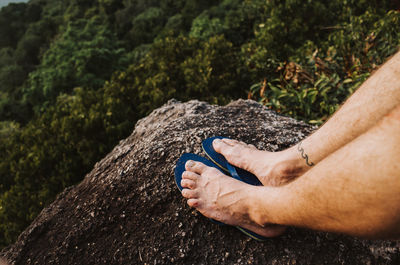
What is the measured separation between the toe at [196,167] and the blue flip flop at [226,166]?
0.43ft

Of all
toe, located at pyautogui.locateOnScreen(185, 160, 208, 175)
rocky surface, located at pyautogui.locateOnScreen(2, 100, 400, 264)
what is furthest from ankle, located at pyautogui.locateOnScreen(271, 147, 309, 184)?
toe, located at pyautogui.locateOnScreen(185, 160, 208, 175)

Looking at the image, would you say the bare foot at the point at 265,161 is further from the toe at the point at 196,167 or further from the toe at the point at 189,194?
the toe at the point at 189,194

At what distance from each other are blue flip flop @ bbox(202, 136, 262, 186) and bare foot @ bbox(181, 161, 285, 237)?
0.14 m

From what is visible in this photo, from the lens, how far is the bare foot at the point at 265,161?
1.49 m

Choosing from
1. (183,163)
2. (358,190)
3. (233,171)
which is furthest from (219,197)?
(358,190)

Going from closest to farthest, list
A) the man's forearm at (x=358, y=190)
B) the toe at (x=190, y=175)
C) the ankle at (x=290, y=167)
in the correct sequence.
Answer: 1. the man's forearm at (x=358, y=190)
2. the ankle at (x=290, y=167)
3. the toe at (x=190, y=175)

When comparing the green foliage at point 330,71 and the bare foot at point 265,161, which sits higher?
the bare foot at point 265,161

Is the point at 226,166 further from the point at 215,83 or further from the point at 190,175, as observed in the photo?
the point at 215,83

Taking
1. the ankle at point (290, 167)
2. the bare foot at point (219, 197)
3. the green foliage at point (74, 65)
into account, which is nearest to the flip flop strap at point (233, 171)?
the bare foot at point (219, 197)

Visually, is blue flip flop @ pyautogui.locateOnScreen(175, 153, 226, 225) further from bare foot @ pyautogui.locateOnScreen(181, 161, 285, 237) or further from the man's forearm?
the man's forearm

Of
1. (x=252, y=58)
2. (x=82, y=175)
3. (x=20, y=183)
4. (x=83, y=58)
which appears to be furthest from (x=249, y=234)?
(x=83, y=58)

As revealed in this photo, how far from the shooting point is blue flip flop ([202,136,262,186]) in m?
1.68

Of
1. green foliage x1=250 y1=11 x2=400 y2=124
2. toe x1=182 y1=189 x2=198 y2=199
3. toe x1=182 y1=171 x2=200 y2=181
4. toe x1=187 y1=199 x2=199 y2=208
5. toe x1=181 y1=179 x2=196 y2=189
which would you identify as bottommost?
green foliage x1=250 y1=11 x2=400 y2=124

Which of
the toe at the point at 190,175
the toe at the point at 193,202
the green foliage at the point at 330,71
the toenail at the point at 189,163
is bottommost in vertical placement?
Answer: the green foliage at the point at 330,71
